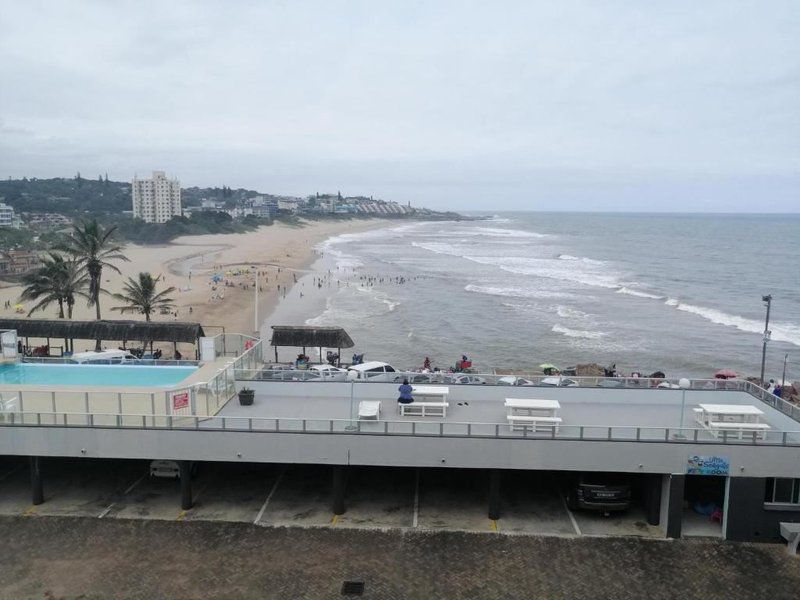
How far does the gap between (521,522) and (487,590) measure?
2.48 meters

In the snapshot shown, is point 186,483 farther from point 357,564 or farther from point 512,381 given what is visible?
point 512,381

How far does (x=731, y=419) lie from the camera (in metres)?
15.3

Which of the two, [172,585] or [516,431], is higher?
[516,431]

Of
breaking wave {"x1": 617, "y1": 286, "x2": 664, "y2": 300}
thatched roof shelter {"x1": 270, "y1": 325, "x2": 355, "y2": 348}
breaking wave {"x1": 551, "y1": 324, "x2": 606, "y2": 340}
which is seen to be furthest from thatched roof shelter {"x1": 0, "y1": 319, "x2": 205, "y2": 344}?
breaking wave {"x1": 617, "y1": 286, "x2": 664, "y2": 300}

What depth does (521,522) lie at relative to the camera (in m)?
14.5

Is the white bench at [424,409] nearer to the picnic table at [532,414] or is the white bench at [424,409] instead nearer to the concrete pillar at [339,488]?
the picnic table at [532,414]

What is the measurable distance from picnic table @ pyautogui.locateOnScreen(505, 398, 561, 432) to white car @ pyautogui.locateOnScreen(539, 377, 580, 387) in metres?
3.57

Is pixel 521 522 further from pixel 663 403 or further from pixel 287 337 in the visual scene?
pixel 287 337

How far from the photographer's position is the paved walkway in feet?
40.2

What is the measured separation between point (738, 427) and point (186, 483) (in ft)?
39.3

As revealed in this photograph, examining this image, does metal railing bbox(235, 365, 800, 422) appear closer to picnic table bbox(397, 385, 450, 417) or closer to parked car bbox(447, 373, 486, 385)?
parked car bbox(447, 373, 486, 385)

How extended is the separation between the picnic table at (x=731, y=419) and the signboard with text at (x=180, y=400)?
11.4 metres

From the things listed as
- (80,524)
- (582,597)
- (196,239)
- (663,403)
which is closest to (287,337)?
(80,524)

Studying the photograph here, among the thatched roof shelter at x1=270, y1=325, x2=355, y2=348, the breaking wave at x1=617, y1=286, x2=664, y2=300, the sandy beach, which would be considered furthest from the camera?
the breaking wave at x1=617, y1=286, x2=664, y2=300
